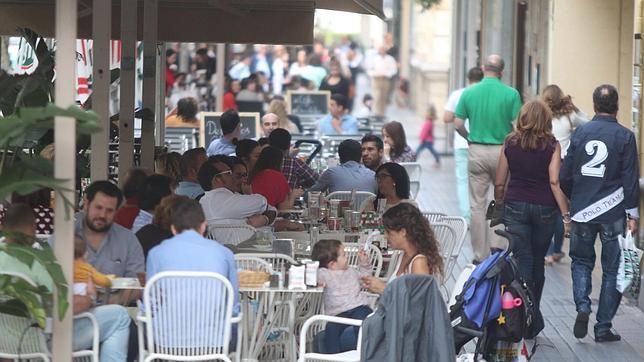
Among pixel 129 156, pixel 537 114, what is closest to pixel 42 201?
pixel 129 156

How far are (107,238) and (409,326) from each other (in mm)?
1656

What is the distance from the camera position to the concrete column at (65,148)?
6688mm

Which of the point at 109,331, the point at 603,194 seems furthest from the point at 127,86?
the point at 109,331

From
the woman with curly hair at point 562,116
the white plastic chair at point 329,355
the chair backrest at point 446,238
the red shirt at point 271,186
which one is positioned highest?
the woman with curly hair at point 562,116

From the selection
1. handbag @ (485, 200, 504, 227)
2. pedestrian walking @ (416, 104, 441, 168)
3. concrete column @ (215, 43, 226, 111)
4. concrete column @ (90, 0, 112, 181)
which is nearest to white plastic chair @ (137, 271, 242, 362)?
concrete column @ (90, 0, 112, 181)

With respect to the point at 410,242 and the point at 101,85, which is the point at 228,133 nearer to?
the point at 101,85

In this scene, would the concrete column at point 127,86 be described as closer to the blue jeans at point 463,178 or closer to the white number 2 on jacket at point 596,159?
the white number 2 on jacket at point 596,159

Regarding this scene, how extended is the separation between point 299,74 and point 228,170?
62.0 ft

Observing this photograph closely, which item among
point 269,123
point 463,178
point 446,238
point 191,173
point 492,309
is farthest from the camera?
point 269,123

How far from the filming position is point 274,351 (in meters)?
8.70

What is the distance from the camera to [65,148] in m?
6.70

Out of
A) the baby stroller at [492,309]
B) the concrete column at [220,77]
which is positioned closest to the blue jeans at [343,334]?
the baby stroller at [492,309]

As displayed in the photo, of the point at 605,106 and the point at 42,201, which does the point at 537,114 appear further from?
the point at 42,201

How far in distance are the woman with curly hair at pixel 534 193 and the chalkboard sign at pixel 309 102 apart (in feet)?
41.1
